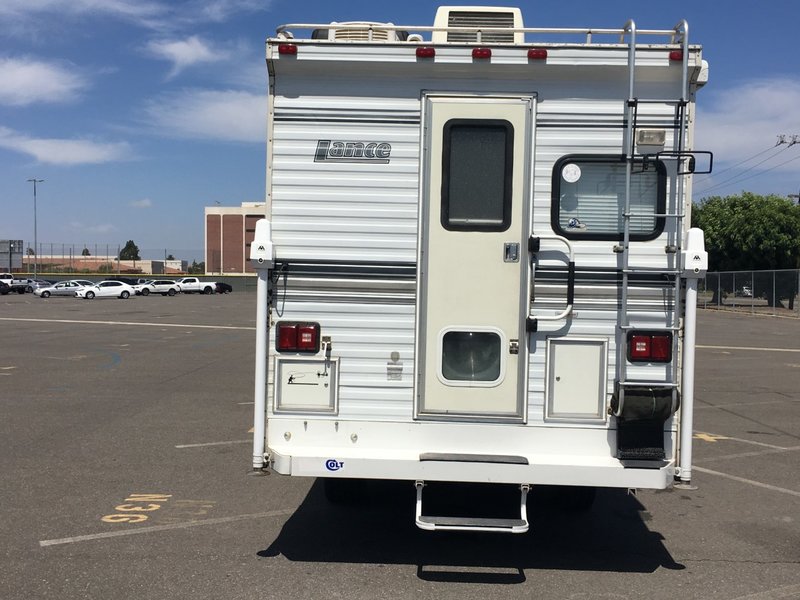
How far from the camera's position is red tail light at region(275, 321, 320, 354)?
4.87m

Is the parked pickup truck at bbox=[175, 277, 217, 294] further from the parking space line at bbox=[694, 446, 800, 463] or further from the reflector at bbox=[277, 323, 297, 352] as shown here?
the reflector at bbox=[277, 323, 297, 352]

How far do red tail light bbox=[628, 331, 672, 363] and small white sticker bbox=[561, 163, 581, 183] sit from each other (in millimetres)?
991

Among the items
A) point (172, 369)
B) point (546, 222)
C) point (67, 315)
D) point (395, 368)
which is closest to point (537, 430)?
point (395, 368)

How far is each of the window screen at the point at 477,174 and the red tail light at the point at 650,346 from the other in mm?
1025

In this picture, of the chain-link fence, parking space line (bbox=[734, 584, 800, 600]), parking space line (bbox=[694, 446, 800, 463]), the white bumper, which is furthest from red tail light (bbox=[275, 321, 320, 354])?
the chain-link fence

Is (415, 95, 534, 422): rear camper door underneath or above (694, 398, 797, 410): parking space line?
above

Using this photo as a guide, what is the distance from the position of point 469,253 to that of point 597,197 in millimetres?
849

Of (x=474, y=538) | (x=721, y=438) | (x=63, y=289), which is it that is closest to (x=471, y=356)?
(x=474, y=538)

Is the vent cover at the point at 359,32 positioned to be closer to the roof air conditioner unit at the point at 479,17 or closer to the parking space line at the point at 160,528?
the roof air conditioner unit at the point at 479,17

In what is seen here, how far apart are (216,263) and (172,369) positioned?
80.8m

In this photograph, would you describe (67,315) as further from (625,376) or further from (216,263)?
(216,263)

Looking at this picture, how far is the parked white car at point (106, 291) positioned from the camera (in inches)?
2032

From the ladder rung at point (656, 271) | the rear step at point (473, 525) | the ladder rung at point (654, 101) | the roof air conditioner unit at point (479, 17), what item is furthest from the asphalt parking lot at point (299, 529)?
the roof air conditioner unit at point (479, 17)

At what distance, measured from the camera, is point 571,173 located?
4.85 meters
